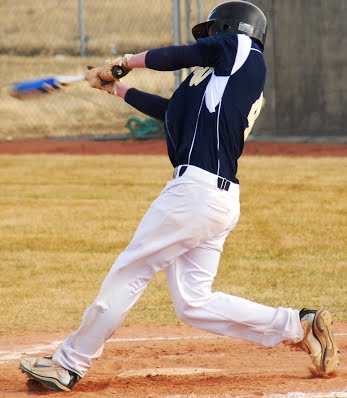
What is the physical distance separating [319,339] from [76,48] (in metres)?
28.7

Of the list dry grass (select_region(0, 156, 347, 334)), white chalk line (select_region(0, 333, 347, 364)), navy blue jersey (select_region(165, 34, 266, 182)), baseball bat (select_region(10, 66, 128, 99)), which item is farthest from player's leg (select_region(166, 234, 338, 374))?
dry grass (select_region(0, 156, 347, 334))

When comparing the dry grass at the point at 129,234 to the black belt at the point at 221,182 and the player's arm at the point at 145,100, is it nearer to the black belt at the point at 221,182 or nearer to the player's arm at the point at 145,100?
the player's arm at the point at 145,100

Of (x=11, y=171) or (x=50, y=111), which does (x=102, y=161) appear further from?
(x=50, y=111)

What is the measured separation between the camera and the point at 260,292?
8422 mm

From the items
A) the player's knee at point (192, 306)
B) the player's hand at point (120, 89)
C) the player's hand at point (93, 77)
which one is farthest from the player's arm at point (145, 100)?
the player's knee at point (192, 306)

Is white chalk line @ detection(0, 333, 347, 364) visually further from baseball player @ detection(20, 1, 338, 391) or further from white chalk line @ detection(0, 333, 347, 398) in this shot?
baseball player @ detection(20, 1, 338, 391)

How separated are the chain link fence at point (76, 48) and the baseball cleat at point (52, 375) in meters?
5.91

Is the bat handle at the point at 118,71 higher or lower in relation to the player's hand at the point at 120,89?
higher

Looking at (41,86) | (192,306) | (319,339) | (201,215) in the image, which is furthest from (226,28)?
(319,339)

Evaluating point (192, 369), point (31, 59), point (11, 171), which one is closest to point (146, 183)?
point (11, 171)

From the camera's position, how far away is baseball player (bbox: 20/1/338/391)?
5.30m

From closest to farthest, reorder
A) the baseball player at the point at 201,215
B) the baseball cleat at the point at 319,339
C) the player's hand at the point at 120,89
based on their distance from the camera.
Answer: the baseball player at the point at 201,215
the baseball cleat at the point at 319,339
the player's hand at the point at 120,89

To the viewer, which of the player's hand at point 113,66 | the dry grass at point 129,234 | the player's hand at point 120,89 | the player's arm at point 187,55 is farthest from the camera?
the dry grass at point 129,234

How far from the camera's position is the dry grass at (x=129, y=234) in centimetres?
824
